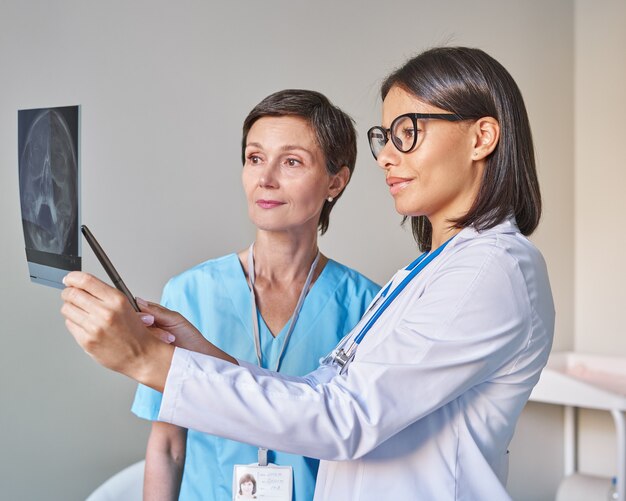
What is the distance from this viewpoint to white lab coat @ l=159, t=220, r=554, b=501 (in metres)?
1.05

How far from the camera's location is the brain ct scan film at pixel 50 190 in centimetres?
118

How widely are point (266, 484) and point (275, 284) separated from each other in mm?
497

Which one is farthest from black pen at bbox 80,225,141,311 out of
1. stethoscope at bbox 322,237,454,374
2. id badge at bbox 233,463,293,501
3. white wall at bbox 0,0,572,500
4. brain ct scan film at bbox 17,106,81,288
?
white wall at bbox 0,0,572,500

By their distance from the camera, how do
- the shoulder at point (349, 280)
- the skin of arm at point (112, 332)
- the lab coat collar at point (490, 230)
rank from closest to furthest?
the skin of arm at point (112, 332)
the lab coat collar at point (490, 230)
the shoulder at point (349, 280)

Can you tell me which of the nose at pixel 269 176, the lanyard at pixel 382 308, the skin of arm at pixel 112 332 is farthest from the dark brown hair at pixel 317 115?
the skin of arm at pixel 112 332

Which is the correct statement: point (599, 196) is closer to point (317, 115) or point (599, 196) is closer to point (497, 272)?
point (317, 115)

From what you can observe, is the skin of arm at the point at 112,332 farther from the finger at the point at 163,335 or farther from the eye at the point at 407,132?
the eye at the point at 407,132

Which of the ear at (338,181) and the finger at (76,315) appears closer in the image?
the finger at (76,315)

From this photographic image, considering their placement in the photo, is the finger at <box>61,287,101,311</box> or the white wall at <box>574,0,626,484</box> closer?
the finger at <box>61,287,101,311</box>

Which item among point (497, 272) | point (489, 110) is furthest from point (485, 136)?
point (497, 272)

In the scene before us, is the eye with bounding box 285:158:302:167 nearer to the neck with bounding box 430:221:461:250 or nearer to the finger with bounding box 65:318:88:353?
the neck with bounding box 430:221:461:250

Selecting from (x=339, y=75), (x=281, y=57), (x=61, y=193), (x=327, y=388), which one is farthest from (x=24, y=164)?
(x=339, y=75)

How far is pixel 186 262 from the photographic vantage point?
110 inches

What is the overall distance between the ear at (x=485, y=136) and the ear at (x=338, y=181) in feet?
2.25
